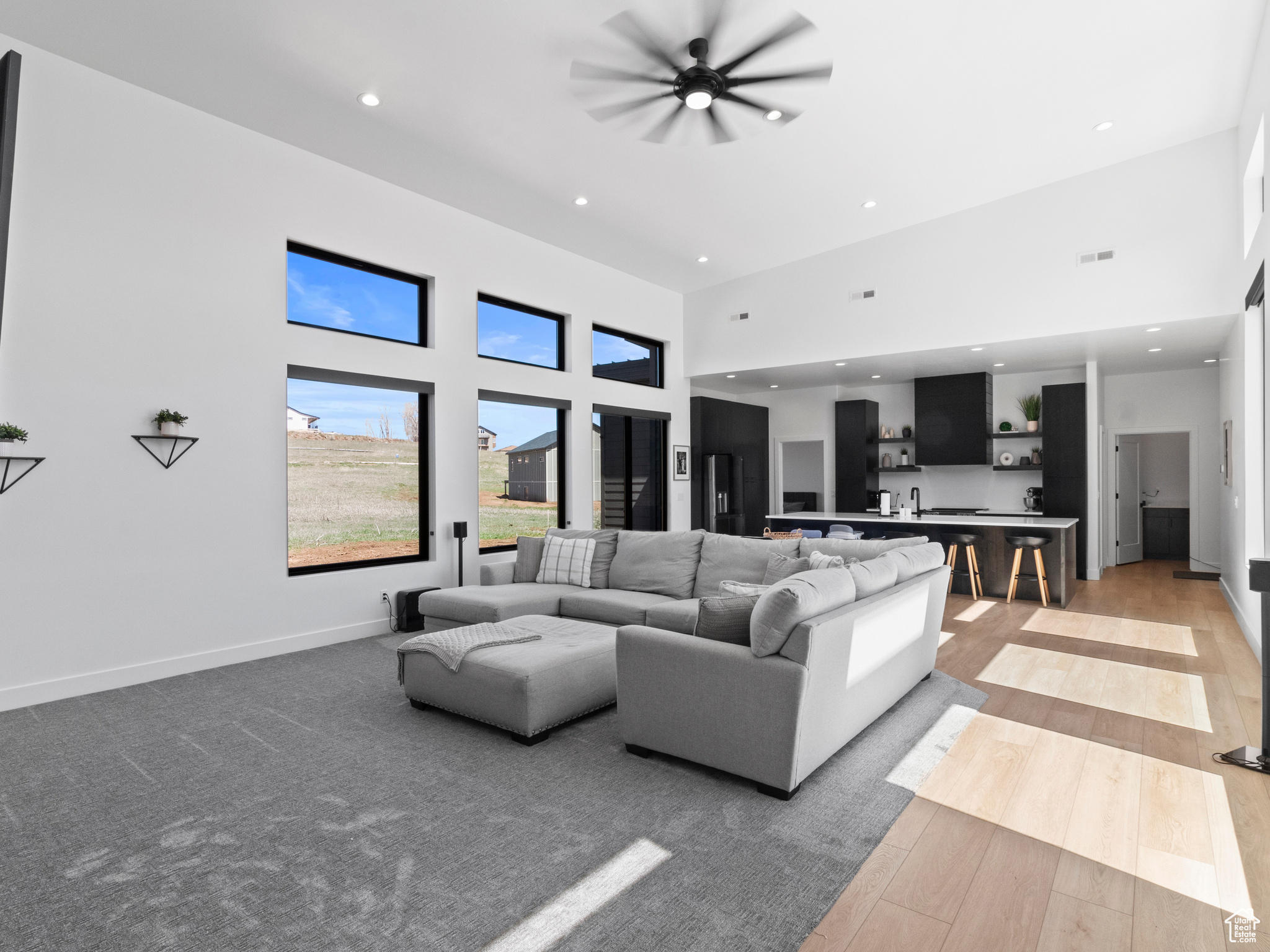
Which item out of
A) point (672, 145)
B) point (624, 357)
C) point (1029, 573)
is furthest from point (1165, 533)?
point (672, 145)

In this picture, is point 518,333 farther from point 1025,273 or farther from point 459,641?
point 1025,273

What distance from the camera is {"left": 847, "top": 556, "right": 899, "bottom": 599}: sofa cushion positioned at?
10.7ft

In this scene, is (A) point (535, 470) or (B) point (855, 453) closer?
(A) point (535, 470)

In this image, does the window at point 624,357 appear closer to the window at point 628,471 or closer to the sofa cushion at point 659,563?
the window at point 628,471

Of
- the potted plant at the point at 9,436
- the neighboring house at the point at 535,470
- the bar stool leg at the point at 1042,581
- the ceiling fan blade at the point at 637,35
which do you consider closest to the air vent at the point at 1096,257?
the bar stool leg at the point at 1042,581

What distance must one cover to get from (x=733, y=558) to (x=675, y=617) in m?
0.85

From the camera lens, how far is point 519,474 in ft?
23.1

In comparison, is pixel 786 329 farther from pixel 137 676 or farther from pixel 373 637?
pixel 137 676

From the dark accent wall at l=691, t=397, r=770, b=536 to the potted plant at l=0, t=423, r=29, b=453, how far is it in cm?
649

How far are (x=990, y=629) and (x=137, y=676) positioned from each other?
6186mm

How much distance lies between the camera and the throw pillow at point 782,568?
167 inches

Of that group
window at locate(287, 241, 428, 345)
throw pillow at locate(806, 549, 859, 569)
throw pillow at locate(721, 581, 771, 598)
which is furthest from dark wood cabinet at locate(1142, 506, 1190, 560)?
window at locate(287, 241, 428, 345)

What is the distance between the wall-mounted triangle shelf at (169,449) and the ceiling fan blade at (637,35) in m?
3.62

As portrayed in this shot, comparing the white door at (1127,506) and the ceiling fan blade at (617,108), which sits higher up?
the ceiling fan blade at (617,108)
